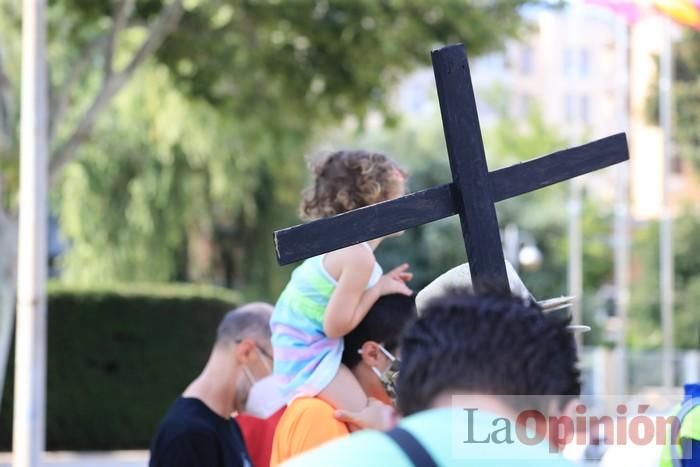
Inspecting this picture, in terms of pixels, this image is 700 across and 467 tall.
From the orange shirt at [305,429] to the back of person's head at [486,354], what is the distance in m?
1.16

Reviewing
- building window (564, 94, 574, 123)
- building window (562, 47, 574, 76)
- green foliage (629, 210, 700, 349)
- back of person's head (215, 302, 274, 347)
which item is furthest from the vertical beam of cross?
building window (562, 47, 574, 76)

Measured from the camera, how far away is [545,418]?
6.75ft

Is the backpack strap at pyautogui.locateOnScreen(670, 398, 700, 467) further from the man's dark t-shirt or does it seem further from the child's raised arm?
the man's dark t-shirt

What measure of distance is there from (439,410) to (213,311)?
16.2 metres

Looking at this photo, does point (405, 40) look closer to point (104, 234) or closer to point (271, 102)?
point (271, 102)

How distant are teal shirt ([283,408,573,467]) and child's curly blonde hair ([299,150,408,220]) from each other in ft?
5.66

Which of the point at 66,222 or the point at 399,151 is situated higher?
the point at 399,151

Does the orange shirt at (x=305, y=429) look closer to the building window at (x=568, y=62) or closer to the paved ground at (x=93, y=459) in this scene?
the paved ground at (x=93, y=459)

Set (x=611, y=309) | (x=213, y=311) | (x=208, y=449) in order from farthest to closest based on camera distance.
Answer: (x=611, y=309) < (x=213, y=311) < (x=208, y=449)

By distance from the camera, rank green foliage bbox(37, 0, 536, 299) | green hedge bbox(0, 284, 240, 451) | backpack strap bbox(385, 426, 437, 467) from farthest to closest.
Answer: green hedge bbox(0, 284, 240, 451) < green foliage bbox(37, 0, 536, 299) < backpack strap bbox(385, 426, 437, 467)

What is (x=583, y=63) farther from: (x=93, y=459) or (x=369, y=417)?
(x=369, y=417)

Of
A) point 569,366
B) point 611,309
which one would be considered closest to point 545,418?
point 569,366

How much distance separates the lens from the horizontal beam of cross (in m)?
2.71

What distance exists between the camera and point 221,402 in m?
4.45
